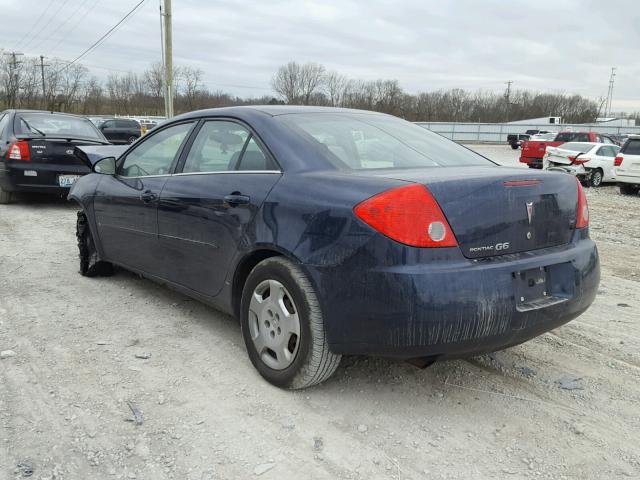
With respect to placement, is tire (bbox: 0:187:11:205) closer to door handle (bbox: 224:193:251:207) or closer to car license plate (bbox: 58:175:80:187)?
car license plate (bbox: 58:175:80:187)

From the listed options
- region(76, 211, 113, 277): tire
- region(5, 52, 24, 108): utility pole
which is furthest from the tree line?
region(76, 211, 113, 277): tire

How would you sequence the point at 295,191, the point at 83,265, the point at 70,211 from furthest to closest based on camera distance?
the point at 70,211, the point at 83,265, the point at 295,191

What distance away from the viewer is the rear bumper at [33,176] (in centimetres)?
846

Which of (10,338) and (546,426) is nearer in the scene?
(546,426)

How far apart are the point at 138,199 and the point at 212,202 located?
3.47 ft

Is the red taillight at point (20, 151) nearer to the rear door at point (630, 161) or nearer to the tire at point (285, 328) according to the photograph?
the tire at point (285, 328)

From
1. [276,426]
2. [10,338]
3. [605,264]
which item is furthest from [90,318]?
[605,264]

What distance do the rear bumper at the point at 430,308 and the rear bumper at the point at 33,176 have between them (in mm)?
7256

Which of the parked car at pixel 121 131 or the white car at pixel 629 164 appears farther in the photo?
the parked car at pixel 121 131

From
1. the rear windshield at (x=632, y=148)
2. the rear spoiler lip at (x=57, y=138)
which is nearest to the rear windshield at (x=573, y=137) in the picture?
the rear windshield at (x=632, y=148)

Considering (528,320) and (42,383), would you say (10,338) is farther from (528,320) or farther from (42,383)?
(528,320)

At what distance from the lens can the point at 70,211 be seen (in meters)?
8.88

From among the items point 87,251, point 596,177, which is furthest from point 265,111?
point 596,177

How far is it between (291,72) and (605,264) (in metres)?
74.6
